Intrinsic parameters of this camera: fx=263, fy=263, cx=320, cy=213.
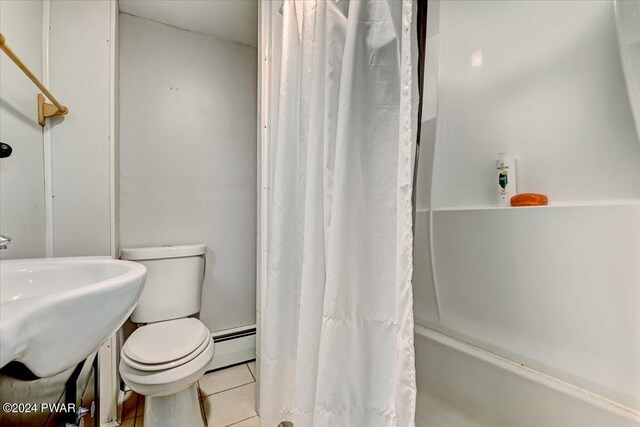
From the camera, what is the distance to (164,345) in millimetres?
1053

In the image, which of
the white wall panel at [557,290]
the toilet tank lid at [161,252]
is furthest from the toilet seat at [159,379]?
the white wall panel at [557,290]

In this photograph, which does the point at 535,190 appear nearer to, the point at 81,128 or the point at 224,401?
the point at 224,401

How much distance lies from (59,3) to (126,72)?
353mm

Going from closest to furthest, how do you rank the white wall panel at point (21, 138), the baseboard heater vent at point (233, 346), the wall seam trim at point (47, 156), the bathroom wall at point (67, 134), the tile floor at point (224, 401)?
1. the white wall panel at point (21, 138)
2. the bathroom wall at point (67, 134)
3. the wall seam trim at point (47, 156)
4. the tile floor at point (224, 401)
5. the baseboard heater vent at point (233, 346)

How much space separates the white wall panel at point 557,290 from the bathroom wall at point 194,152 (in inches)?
52.2

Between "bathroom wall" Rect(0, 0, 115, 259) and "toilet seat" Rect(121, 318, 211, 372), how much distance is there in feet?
1.42

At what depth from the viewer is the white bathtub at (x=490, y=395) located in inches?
25.3

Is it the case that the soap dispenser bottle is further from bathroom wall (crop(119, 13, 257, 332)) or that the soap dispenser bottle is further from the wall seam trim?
the wall seam trim

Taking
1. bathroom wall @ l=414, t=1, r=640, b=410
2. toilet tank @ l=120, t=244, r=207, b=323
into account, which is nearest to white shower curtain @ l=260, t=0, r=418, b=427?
bathroom wall @ l=414, t=1, r=640, b=410

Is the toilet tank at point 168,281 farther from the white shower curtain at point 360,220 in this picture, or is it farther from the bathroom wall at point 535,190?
the bathroom wall at point 535,190

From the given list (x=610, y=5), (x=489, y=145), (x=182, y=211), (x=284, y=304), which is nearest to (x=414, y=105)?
(x=489, y=145)

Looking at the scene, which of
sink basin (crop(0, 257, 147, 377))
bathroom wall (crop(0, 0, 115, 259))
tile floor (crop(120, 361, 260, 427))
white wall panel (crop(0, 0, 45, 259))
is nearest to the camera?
sink basin (crop(0, 257, 147, 377))

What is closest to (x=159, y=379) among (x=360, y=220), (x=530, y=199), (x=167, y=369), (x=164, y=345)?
(x=167, y=369)

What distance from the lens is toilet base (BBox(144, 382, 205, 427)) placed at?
102 centimetres
